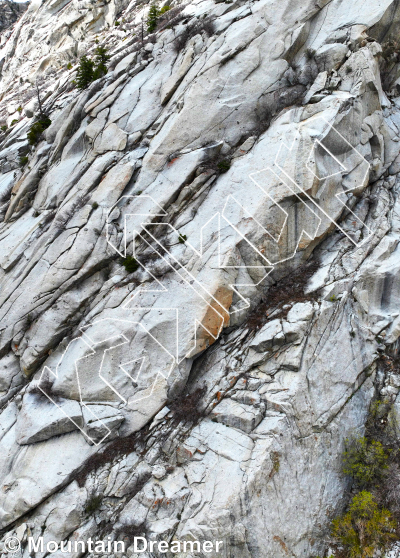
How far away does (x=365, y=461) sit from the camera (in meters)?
13.0

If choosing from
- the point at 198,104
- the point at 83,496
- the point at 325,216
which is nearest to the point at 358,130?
the point at 325,216

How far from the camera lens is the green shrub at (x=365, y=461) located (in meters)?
12.9

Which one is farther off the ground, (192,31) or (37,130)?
(37,130)

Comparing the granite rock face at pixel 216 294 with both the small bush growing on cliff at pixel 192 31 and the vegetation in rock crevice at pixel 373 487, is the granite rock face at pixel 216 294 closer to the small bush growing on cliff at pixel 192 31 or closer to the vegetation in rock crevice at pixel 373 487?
the small bush growing on cliff at pixel 192 31

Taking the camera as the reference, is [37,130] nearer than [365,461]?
No

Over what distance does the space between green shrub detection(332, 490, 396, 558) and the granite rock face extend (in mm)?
600

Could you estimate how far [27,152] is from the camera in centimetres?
2448

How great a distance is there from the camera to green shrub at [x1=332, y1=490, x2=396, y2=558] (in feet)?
38.8

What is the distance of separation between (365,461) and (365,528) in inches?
80.1

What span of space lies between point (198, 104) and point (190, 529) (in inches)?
695

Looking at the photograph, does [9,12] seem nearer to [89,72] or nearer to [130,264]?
[89,72]

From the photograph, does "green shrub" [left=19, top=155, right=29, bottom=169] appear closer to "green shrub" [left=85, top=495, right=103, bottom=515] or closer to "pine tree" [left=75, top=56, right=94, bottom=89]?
"pine tree" [left=75, top=56, right=94, bottom=89]

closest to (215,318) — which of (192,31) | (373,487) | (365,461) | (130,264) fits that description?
(130,264)

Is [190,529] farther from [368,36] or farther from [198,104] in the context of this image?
[368,36]
